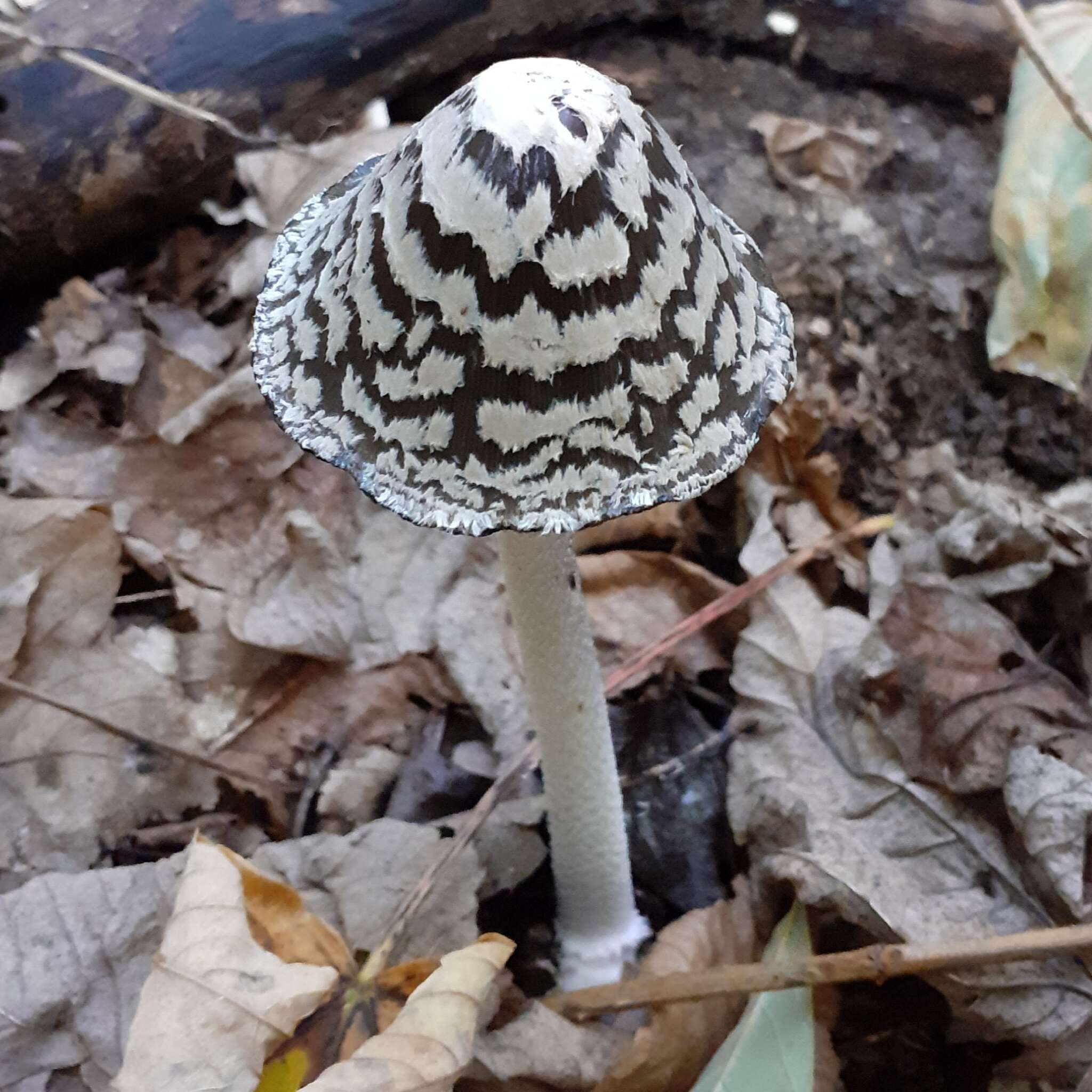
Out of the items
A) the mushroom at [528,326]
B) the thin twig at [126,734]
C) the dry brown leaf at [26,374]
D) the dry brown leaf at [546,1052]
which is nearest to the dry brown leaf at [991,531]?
the mushroom at [528,326]

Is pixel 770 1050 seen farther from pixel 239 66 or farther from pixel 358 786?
pixel 239 66

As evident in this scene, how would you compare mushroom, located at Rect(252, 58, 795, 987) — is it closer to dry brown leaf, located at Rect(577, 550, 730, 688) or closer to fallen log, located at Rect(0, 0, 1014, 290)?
dry brown leaf, located at Rect(577, 550, 730, 688)

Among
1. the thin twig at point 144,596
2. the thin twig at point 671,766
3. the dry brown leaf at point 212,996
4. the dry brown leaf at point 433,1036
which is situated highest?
the thin twig at point 144,596

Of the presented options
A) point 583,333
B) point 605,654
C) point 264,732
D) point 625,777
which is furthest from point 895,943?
point 264,732

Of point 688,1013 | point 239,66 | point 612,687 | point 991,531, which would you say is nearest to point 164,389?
point 239,66

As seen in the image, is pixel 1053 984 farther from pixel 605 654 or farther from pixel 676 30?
pixel 676 30

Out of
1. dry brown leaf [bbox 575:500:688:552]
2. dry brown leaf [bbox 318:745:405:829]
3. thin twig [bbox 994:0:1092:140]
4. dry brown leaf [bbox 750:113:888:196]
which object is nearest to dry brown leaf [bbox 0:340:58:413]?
dry brown leaf [bbox 318:745:405:829]

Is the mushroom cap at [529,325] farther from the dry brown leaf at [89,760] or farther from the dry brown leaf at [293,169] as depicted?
the dry brown leaf at [293,169]
